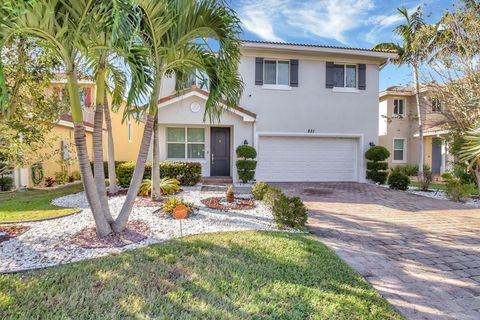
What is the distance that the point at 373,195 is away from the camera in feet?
37.0

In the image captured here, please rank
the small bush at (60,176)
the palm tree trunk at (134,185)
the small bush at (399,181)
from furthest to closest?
the small bush at (399,181) → the small bush at (60,176) → the palm tree trunk at (134,185)

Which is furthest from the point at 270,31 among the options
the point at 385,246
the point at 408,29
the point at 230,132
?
the point at 385,246

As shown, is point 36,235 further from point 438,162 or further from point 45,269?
point 438,162

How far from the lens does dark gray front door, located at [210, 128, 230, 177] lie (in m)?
15.0

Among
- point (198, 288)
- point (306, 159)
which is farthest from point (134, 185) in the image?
point (306, 159)

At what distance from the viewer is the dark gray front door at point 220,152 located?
589 inches

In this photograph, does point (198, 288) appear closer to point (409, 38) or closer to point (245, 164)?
point (245, 164)

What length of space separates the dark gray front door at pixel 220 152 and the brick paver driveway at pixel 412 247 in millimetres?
5896

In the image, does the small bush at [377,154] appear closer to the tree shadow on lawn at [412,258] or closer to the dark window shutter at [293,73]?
the dark window shutter at [293,73]

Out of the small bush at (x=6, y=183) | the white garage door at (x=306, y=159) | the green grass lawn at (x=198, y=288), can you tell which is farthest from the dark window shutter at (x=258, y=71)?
the small bush at (x=6, y=183)

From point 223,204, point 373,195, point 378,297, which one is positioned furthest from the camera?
point 373,195

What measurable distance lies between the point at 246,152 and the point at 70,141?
304 inches

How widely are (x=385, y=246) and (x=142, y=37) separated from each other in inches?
254

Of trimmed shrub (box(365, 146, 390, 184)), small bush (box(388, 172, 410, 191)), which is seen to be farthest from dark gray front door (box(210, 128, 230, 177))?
small bush (box(388, 172, 410, 191))
